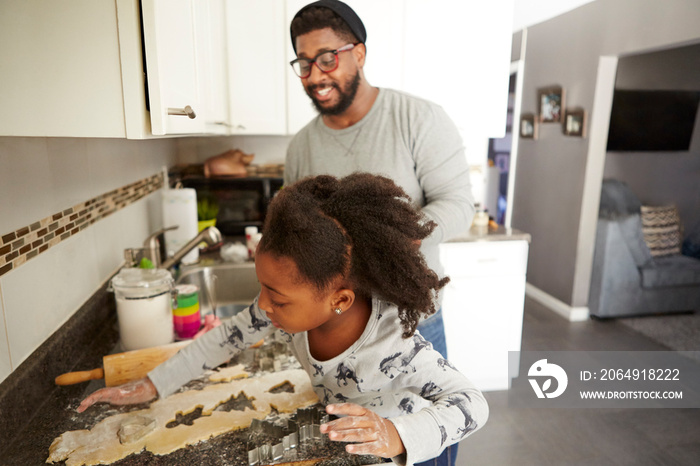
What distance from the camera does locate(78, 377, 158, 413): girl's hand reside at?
951 millimetres

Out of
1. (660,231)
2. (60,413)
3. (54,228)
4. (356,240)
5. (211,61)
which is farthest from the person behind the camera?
(660,231)

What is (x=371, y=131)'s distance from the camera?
4.63ft

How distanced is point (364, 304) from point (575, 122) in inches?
129

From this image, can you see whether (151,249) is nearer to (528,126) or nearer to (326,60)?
(326,60)

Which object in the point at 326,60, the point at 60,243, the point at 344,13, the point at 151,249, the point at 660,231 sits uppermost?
the point at 344,13

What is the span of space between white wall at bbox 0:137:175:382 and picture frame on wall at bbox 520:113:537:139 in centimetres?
347

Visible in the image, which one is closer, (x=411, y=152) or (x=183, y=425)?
(x=183, y=425)

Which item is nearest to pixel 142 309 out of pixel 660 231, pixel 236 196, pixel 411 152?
pixel 411 152

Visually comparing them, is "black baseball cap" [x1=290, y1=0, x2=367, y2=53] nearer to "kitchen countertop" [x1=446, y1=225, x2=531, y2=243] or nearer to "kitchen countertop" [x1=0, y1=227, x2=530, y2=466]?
"kitchen countertop" [x1=0, y1=227, x2=530, y2=466]

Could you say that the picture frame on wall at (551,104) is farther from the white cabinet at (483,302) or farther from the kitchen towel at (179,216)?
the kitchen towel at (179,216)

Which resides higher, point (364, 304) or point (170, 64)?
point (170, 64)

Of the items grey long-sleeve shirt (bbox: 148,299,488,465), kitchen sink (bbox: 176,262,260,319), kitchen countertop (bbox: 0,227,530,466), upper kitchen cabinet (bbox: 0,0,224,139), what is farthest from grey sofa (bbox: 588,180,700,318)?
upper kitchen cabinet (bbox: 0,0,224,139)

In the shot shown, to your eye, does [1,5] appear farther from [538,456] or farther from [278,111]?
[538,456]

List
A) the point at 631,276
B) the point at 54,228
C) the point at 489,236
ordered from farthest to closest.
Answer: the point at 631,276 → the point at 489,236 → the point at 54,228
